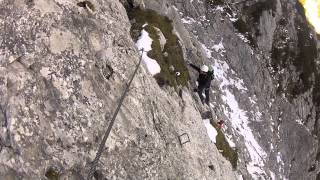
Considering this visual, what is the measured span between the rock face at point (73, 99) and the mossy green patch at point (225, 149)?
1026 cm

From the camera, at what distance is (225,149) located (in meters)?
30.9

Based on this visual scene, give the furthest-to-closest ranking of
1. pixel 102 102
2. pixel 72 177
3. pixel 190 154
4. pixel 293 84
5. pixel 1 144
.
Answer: pixel 293 84 → pixel 190 154 → pixel 102 102 → pixel 72 177 → pixel 1 144

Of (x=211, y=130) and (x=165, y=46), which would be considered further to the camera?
(x=211, y=130)

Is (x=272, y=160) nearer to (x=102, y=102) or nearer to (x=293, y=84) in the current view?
(x=293, y=84)

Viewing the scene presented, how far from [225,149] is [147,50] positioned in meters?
10.6

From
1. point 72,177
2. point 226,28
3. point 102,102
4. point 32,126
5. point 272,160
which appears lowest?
point 272,160

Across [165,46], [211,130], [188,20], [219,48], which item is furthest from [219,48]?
[165,46]

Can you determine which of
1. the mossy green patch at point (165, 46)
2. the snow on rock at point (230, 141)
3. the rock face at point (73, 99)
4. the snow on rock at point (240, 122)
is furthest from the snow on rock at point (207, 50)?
the rock face at point (73, 99)

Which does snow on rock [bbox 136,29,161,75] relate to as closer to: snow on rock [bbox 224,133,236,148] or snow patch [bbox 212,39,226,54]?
snow on rock [bbox 224,133,236,148]

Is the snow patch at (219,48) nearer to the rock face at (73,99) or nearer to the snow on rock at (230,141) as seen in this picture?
the snow on rock at (230,141)

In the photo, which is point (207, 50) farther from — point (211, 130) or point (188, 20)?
point (211, 130)

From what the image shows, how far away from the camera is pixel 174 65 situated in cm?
2698

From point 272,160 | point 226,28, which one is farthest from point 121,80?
point 226,28

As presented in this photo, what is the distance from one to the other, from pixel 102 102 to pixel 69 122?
172 cm
